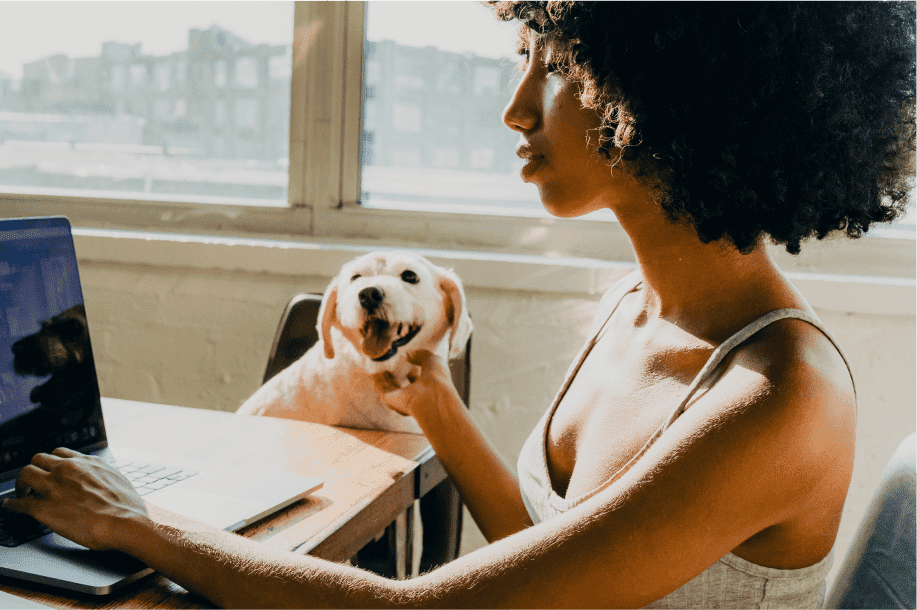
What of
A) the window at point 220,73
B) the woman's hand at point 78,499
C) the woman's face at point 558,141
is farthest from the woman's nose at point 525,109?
the window at point 220,73

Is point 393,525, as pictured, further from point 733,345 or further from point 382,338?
point 733,345

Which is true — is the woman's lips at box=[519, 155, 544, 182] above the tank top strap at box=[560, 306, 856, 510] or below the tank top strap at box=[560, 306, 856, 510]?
above

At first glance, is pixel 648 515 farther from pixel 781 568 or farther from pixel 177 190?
pixel 177 190

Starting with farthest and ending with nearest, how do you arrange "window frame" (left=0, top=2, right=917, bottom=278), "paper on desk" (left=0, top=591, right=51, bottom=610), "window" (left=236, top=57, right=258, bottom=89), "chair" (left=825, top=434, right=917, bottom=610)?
"window" (left=236, top=57, right=258, bottom=89)
"window frame" (left=0, top=2, right=917, bottom=278)
"chair" (left=825, top=434, right=917, bottom=610)
"paper on desk" (left=0, top=591, right=51, bottom=610)

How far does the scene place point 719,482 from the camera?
1.85 ft

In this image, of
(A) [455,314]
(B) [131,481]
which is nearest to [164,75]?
(A) [455,314]

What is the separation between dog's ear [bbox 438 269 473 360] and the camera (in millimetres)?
1495

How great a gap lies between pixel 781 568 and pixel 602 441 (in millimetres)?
209

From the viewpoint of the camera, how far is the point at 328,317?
1.45m

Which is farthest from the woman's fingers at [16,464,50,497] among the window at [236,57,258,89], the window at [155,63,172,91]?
the window at [155,63,172,91]

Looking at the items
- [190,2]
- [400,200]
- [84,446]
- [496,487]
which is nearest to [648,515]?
[496,487]

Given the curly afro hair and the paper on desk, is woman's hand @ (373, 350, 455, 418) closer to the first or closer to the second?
the curly afro hair

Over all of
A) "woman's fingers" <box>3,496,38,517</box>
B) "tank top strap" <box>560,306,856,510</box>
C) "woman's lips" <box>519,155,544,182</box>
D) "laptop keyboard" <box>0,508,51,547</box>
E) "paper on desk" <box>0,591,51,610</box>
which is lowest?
"laptop keyboard" <box>0,508,51,547</box>

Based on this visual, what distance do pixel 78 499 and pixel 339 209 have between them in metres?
1.55
